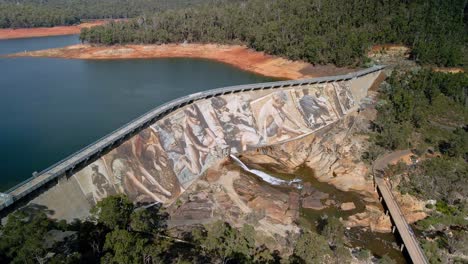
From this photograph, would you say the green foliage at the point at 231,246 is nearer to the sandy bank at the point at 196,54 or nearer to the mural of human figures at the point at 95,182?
the mural of human figures at the point at 95,182

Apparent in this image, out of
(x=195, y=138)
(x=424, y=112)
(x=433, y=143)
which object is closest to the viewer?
(x=195, y=138)

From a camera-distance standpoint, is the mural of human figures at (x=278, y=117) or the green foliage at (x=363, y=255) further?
the mural of human figures at (x=278, y=117)

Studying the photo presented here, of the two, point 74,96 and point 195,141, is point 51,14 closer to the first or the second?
point 74,96

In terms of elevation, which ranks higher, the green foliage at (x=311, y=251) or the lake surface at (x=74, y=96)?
the green foliage at (x=311, y=251)

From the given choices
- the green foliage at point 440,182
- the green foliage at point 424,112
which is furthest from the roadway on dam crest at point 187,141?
the green foliage at point 424,112

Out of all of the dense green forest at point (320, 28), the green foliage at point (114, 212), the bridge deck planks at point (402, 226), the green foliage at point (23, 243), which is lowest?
the bridge deck planks at point (402, 226)

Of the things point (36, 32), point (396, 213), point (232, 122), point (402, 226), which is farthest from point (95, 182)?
point (36, 32)
